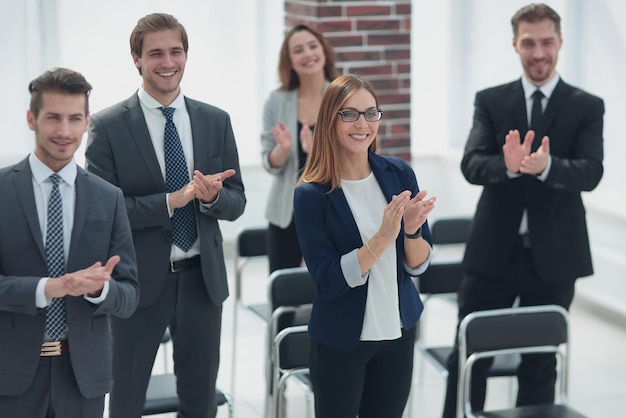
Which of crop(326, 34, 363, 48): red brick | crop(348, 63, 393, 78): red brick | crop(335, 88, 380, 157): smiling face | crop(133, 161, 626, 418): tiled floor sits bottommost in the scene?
crop(133, 161, 626, 418): tiled floor

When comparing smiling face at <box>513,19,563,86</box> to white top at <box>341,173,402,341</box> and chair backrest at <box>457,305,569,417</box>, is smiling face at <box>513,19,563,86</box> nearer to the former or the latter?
chair backrest at <box>457,305,569,417</box>

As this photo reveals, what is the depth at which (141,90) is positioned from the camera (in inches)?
154

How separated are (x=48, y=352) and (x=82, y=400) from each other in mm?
178

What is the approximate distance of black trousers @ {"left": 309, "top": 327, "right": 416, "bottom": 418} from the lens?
11.2 ft

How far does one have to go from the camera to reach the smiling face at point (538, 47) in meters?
4.40

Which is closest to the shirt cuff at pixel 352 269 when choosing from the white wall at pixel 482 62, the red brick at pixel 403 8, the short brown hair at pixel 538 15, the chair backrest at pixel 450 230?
the short brown hair at pixel 538 15

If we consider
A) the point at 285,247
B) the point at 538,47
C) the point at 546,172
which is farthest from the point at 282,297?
the point at 538,47

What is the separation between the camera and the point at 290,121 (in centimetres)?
526

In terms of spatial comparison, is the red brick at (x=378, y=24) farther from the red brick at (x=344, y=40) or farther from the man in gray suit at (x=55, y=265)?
the man in gray suit at (x=55, y=265)

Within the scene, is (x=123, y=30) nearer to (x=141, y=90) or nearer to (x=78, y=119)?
(x=141, y=90)

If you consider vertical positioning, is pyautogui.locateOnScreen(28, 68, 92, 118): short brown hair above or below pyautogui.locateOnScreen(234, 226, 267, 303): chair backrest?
above

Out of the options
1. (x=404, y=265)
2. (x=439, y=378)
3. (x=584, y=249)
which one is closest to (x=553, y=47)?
(x=584, y=249)

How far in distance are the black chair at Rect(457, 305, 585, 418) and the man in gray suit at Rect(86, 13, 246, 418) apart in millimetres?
959

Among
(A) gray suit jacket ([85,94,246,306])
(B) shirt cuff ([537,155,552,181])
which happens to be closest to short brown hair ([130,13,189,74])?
(A) gray suit jacket ([85,94,246,306])
